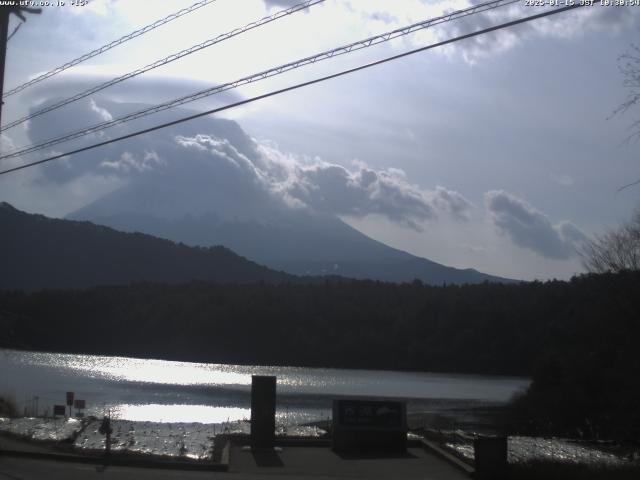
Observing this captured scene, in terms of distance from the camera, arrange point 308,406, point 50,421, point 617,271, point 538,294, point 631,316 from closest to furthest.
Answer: point 50,421
point 631,316
point 617,271
point 308,406
point 538,294

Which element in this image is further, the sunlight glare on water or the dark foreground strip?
the sunlight glare on water

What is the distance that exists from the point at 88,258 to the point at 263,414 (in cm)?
16310

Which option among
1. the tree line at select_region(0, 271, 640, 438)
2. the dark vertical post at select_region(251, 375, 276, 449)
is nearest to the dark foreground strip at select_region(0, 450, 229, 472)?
the dark vertical post at select_region(251, 375, 276, 449)

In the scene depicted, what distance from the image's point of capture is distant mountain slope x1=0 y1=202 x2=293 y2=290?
545 feet

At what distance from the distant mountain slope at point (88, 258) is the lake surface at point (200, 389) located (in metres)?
57.5

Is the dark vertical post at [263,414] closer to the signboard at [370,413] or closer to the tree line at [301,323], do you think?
the signboard at [370,413]

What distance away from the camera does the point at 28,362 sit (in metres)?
90.1

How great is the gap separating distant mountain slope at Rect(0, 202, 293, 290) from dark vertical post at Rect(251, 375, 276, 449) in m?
145

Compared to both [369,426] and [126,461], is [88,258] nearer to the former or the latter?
[369,426]

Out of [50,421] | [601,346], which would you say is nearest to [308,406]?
[601,346]

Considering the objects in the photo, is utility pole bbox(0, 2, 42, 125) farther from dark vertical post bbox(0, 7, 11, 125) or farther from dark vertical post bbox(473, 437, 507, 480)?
dark vertical post bbox(473, 437, 507, 480)

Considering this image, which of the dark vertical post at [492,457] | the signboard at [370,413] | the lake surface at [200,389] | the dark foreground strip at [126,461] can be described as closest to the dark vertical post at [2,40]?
the dark foreground strip at [126,461]

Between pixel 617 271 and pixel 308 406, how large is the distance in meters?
21.9

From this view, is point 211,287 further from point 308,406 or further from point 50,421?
point 50,421
